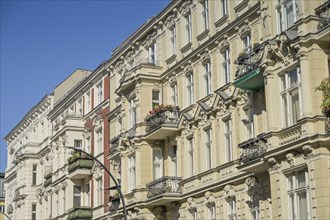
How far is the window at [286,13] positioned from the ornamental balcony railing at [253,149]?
4.58m

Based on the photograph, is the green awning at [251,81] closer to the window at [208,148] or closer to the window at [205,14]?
the window at [208,148]

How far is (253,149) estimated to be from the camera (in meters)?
29.7

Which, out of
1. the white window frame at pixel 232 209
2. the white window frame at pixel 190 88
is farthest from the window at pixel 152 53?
the white window frame at pixel 232 209

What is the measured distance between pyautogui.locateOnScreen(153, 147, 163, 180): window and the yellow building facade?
0.19 ft

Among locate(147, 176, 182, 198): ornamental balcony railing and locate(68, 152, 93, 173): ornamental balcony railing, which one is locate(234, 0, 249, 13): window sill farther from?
locate(68, 152, 93, 173): ornamental balcony railing

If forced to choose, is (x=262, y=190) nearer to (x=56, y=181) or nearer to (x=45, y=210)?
(x=56, y=181)

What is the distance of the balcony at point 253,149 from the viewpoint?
94.8ft

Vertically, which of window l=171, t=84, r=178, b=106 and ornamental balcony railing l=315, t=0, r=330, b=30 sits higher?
window l=171, t=84, r=178, b=106

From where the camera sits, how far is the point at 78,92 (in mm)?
56188

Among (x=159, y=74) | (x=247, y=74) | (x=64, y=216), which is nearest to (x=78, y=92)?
(x=64, y=216)

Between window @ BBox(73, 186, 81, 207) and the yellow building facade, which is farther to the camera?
window @ BBox(73, 186, 81, 207)

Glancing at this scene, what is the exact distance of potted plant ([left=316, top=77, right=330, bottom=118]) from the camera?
25.5 metres

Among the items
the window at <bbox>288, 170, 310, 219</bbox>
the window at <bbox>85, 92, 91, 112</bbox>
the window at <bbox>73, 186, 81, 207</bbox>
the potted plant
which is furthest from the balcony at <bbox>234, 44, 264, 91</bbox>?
the window at <bbox>73, 186, 81, 207</bbox>

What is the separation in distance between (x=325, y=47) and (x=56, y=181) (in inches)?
1367
